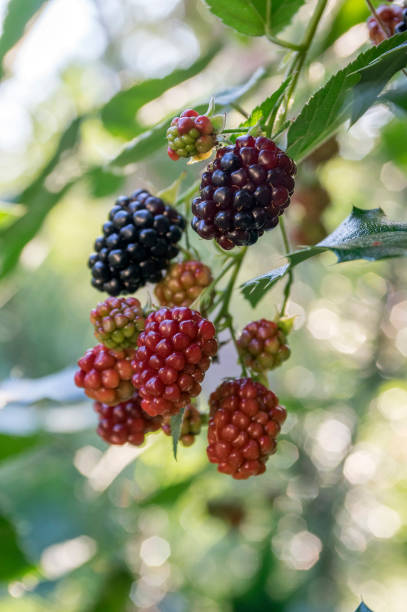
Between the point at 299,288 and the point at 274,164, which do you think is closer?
the point at 274,164

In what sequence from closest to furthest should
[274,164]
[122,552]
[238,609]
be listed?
[274,164]
[238,609]
[122,552]

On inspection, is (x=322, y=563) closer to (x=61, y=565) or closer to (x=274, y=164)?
(x=61, y=565)

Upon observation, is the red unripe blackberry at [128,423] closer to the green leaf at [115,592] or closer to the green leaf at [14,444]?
the green leaf at [14,444]

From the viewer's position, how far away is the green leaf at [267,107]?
1.65 ft

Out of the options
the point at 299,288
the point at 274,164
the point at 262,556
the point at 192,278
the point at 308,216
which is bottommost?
the point at 299,288

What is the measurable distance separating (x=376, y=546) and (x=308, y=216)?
47.8 inches

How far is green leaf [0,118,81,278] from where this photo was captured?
1148mm

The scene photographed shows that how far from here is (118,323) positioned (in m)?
0.61

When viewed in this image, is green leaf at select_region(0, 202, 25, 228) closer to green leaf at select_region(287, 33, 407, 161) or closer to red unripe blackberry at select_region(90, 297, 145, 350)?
red unripe blackberry at select_region(90, 297, 145, 350)

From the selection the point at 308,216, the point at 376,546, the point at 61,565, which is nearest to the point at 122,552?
the point at 61,565

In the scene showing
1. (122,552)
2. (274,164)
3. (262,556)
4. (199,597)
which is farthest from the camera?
(199,597)

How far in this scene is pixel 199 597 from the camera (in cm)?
187

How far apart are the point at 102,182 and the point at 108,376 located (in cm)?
72

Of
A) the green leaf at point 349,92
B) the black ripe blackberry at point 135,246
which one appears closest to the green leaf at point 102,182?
the black ripe blackberry at point 135,246
